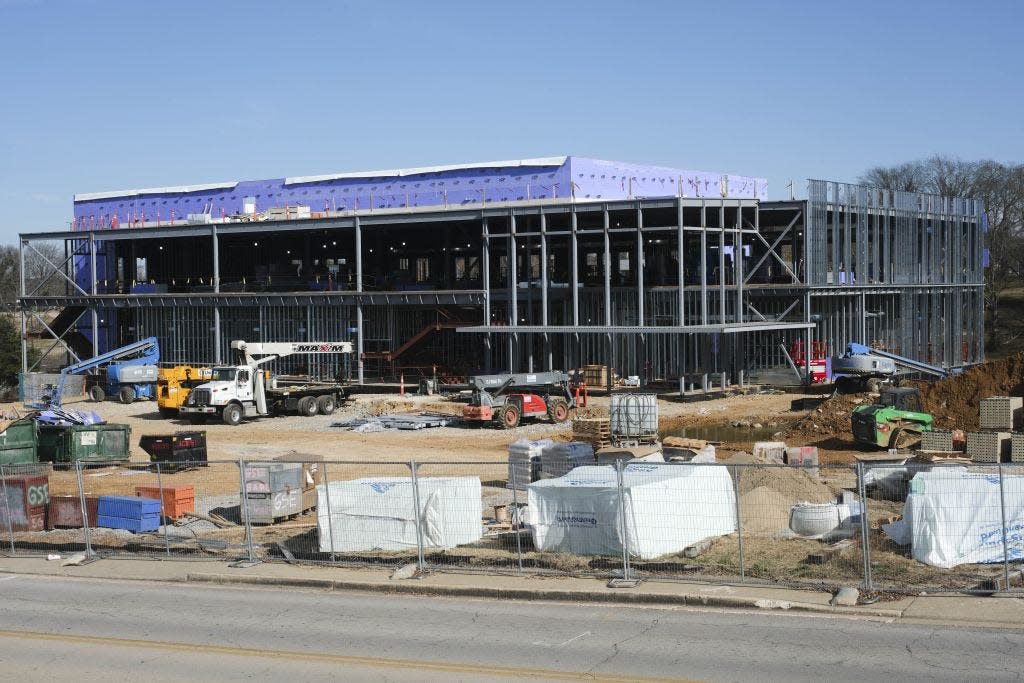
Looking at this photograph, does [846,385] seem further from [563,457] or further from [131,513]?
[131,513]

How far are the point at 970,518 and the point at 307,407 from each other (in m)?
36.0

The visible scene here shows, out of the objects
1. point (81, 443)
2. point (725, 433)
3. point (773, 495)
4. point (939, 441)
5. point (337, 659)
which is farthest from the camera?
point (725, 433)

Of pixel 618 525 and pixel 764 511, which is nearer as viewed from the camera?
pixel 618 525

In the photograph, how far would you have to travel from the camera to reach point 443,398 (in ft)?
176

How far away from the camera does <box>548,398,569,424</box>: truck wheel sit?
45031mm

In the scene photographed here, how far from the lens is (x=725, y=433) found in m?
43.2

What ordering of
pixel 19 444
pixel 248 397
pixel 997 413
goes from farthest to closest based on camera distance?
pixel 248 397, pixel 19 444, pixel 997 413

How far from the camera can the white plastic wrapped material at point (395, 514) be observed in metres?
19.5

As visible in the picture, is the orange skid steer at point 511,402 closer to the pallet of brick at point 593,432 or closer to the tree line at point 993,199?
the pallet of brick at point 593,432

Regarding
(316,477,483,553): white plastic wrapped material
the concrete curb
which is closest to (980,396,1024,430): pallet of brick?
(316,477,483,553): white plastic wrapped material

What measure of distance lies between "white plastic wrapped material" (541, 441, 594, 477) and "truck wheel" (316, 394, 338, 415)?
988 inches

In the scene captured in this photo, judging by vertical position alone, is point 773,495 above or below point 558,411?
above

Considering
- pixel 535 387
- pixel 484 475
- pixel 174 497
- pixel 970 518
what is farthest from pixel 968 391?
pixel 174 497

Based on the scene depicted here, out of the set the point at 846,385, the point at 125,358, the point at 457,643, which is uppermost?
the point at 125,358
